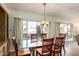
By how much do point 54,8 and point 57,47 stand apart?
0.62 metres

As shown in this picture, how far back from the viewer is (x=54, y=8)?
1937 mm

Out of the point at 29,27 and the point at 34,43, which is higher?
the point at 29,27

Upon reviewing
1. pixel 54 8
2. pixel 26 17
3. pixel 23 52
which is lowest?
pixel 23 52

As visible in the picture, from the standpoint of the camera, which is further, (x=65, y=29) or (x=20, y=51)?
(x=65, y=29)

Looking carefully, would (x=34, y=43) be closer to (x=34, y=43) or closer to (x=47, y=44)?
(x=34, y=43)

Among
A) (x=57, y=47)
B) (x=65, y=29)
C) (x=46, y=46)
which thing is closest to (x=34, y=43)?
(x=46, y=46)

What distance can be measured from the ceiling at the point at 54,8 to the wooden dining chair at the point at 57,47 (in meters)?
0.36

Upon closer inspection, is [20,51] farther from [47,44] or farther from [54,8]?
[54,8]

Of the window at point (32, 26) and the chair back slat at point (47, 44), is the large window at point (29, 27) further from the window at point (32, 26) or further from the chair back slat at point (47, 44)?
the chair back slat at point (47, 44)

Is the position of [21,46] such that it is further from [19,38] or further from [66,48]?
[66,48]

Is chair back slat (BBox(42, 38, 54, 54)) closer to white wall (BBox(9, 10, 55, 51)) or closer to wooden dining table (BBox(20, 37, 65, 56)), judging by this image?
wooden dining table (BBox(20, 37, 65, 56))

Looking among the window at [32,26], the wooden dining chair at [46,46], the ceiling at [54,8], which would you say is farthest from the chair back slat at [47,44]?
the ceiling at [54,8]

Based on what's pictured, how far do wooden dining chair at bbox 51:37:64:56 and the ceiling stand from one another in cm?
36

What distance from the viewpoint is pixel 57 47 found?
6.65 feet
